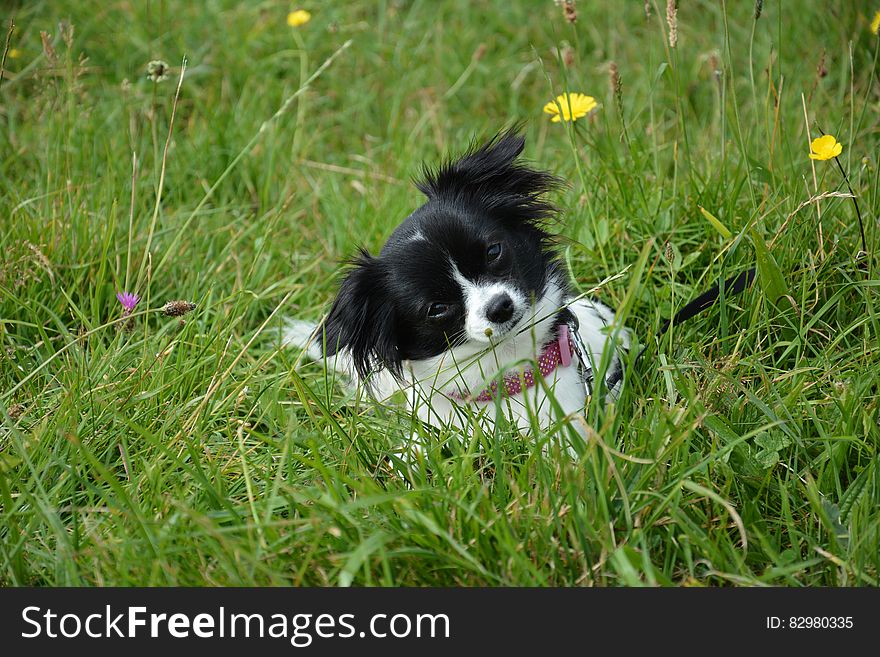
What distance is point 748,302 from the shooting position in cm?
261

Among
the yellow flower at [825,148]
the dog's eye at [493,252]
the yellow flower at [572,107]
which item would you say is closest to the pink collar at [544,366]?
the dog's eye at [493,252]

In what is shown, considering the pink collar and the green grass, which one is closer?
the green grass

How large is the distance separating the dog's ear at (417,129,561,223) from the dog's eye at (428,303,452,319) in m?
0.31

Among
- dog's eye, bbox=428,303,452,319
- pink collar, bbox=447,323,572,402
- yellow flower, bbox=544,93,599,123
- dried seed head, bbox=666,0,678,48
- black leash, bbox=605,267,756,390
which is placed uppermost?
dried seed head, bbox=666,0,678,48

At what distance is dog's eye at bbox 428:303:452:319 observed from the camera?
2389mm

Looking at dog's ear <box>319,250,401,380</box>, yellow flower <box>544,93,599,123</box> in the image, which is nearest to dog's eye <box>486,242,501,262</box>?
dog's ear <box>319,250,401,380</box>

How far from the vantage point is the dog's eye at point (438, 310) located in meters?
2.39

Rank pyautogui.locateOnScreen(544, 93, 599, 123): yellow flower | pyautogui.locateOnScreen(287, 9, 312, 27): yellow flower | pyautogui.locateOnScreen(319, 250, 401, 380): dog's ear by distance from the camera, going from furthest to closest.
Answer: pyautogui.locateOnScreen(287, 9, 312, 27): yellow flower, pyautogui.locateOnScreen(544, 93, 599, 123): yellow flower, pyautogui.locateOnScreen(319, 250, 401, 380): dog's ear

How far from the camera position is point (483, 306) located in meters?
2.32

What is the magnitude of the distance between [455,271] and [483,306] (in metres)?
0.12

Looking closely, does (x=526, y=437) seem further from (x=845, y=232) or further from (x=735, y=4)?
(x=735, y=4)

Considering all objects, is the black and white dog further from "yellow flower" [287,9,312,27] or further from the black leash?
"yellow flower" [287,9,312,27]

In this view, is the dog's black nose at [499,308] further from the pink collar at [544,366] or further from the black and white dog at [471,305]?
the pink collar at [544,366]

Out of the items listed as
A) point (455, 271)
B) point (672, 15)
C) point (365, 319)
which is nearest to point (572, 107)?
point (672, 15)
